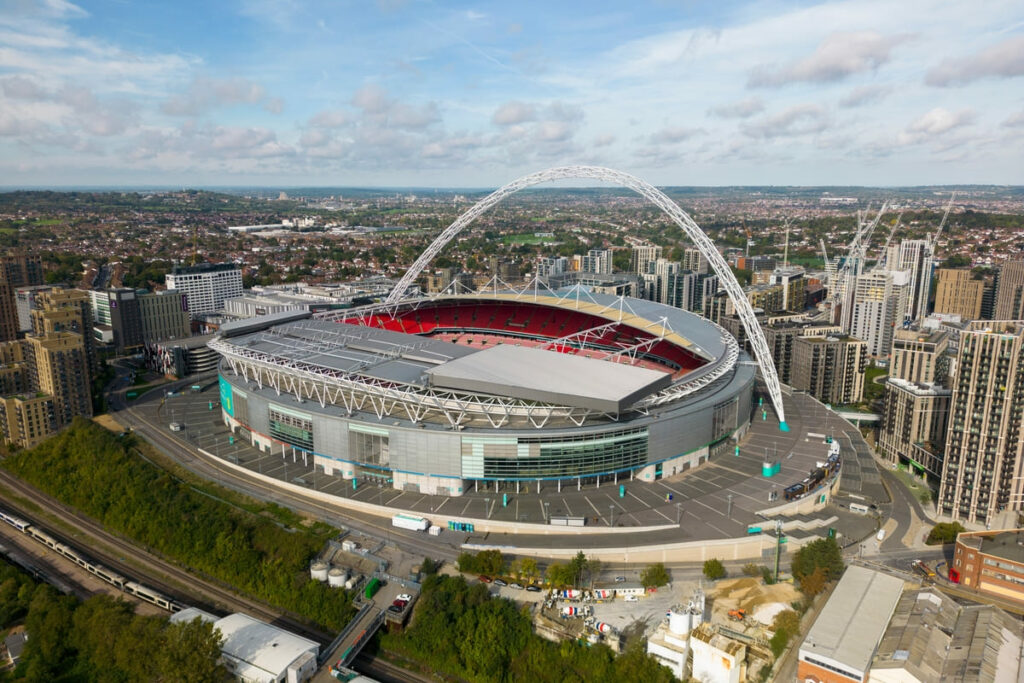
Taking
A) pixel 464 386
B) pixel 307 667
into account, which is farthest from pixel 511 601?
pixel 464 386

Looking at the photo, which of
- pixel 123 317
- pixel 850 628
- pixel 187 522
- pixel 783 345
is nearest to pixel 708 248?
pixel 783 345

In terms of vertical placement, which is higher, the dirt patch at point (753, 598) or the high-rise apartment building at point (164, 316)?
the high-rise apartment building at point (164, 316)

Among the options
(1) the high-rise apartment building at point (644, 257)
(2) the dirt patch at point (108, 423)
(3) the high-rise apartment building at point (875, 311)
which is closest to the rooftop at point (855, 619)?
(2) the dirt patch at point (108, 423)

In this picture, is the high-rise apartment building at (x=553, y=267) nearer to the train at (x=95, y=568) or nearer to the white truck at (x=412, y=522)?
the white truck at (x=412, y=522)

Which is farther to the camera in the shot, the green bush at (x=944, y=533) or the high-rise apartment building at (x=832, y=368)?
the high-rise apartment building at (x=832, y=368)

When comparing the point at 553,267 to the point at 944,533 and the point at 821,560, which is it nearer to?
the point at 944,533
